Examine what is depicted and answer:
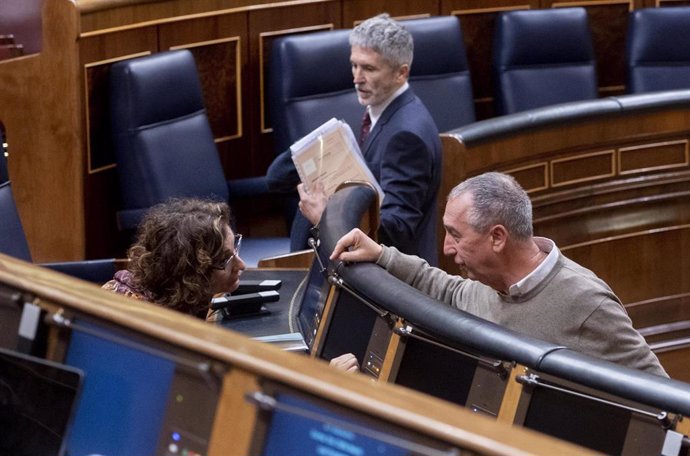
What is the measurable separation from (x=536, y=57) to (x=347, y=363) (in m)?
2.79

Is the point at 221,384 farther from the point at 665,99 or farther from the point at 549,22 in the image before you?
the point at 549,22

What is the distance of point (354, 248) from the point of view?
2.00 m

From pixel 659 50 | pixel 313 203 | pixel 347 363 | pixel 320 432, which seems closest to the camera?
pixel 320 432

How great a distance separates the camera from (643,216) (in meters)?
3.96

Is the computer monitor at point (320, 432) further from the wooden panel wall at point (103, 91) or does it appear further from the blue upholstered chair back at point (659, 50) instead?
the blue upholstered chair back at point (659, 50)

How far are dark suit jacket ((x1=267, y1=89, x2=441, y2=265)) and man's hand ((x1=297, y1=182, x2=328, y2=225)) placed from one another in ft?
0.44

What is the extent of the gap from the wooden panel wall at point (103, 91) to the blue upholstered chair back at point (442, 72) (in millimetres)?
272

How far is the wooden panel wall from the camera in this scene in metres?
3.28

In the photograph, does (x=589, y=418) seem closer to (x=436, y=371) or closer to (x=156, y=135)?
(x=436, y=371)

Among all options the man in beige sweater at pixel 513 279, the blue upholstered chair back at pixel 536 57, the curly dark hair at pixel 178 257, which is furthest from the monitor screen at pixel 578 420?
the blue upholstered chair back at pixel 536 57

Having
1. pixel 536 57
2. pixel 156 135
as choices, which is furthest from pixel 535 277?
pixel 536 57

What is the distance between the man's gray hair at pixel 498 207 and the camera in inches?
81.0

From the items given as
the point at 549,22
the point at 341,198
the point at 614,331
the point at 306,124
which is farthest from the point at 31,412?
the point at 549,22

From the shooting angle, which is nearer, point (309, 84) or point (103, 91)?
point (103, 91)
